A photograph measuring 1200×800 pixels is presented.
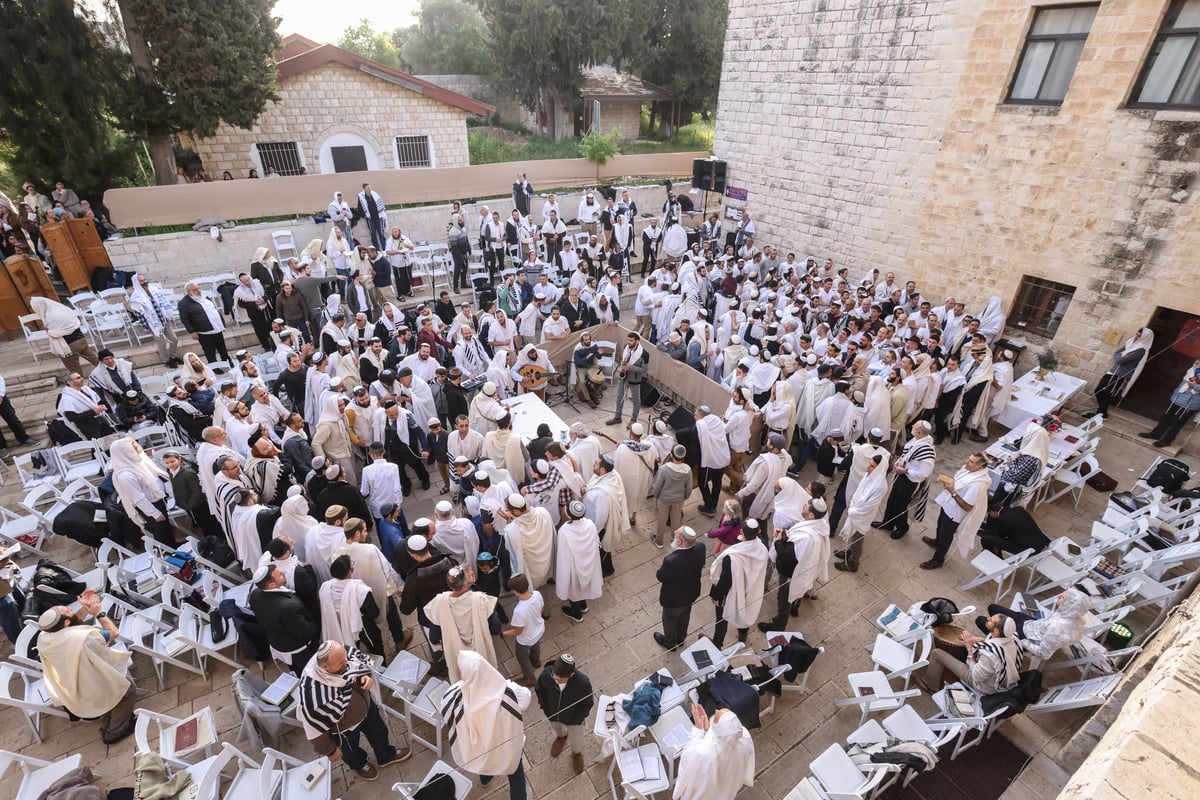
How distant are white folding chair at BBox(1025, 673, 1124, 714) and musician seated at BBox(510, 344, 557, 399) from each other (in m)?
7.12

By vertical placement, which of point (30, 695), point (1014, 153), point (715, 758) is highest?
point (1014, 153)

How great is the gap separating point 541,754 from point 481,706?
1482 millimetres

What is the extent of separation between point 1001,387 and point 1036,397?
97cm

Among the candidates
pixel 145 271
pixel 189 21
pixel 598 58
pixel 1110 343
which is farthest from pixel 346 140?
pixel 1110 343

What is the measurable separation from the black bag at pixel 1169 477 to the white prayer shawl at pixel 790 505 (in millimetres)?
5397

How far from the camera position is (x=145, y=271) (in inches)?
500

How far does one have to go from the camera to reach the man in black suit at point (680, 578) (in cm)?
506

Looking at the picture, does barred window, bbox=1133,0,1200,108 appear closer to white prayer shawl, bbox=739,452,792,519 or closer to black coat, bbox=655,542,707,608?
white prayer shawl, bbox=739,452,792,519

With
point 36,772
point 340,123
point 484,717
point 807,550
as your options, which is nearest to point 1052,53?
point 807,550

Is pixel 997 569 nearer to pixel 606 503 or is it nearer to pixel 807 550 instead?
pixel 807 550

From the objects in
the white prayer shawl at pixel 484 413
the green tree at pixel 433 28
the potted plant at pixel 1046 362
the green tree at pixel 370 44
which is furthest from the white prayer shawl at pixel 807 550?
the green tree at pixel 370 44

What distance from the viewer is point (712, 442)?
23.7ft

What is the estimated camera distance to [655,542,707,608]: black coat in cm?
509

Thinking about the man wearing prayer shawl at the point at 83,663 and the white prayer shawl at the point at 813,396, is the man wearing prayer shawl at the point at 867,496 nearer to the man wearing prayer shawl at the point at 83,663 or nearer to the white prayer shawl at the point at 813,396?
the white prayer shawl at the point at 813,396
